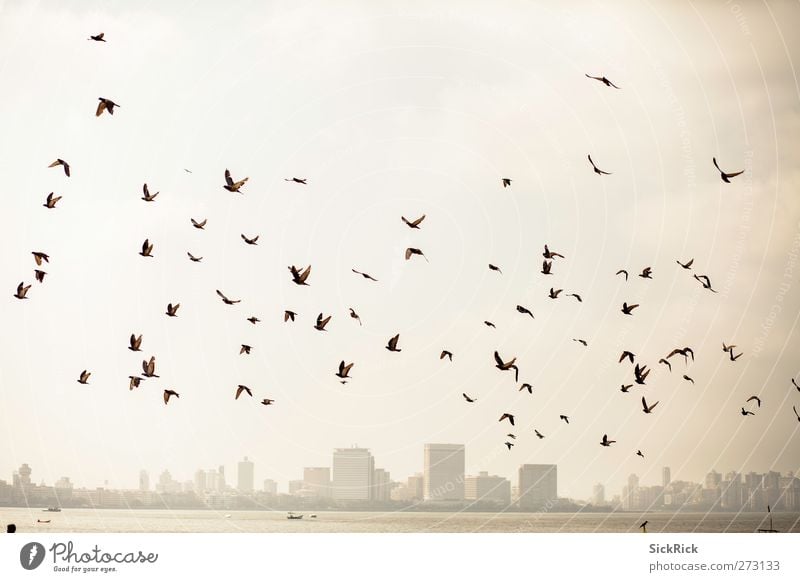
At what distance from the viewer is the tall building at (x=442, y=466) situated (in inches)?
1018

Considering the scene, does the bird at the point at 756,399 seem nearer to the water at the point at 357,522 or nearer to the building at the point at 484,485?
the building at the point at 484,485

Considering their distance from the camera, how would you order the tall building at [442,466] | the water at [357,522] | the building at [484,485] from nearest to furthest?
the tall building at [442,466], the building at [484,485], the water at [357,522]

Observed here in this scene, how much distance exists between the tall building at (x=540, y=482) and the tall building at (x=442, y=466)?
1.63 meters

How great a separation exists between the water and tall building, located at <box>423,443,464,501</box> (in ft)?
95.2

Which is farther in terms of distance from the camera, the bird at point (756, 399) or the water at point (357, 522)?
the water at point (357, 522)

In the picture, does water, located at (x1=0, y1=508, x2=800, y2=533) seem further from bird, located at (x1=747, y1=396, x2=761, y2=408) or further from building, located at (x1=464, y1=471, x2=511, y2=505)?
bird, located at (x1=747, y1=396, x2=761, y2=408)

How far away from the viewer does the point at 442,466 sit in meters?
27.4

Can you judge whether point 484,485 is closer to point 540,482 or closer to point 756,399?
point 540,482

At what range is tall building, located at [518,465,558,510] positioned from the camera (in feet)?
91.3

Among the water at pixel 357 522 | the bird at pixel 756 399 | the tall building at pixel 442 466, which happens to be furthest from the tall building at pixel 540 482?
the water at pixel 357 522
